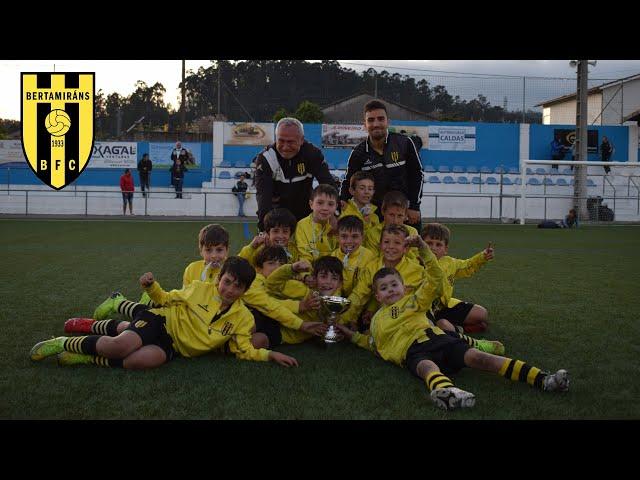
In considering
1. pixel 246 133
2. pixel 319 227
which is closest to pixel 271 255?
pixel 319 227

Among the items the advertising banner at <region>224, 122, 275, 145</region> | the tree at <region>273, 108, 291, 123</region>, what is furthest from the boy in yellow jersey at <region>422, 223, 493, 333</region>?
the tree at <region>273, 108, 291, 123</region>

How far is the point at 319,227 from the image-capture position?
5449 millimetres

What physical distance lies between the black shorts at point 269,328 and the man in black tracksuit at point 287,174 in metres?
1.22

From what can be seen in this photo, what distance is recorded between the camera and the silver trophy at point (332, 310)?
447 centimetres

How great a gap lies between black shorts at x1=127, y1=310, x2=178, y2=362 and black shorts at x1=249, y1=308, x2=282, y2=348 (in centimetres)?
73

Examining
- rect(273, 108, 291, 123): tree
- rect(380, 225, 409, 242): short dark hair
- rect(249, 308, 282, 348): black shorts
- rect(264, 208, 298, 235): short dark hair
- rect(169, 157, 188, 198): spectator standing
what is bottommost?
rect(249, 308, 282, 348): black shorts

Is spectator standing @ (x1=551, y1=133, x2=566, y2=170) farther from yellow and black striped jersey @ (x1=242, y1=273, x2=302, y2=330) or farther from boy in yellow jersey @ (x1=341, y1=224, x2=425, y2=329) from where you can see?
yellow and black striped jersey @ (x1=242, y1=273, x2=302, y2=330)

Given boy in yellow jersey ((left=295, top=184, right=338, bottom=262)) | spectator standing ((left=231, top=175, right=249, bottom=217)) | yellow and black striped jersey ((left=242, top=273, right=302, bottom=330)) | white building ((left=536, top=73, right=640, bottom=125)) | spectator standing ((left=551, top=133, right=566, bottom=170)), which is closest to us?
yellow and black striped jersey ((left=242, top=273, right=302, bottom=330))

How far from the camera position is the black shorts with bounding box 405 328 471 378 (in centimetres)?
386

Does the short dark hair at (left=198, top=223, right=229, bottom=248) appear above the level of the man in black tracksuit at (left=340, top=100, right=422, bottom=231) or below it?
below
